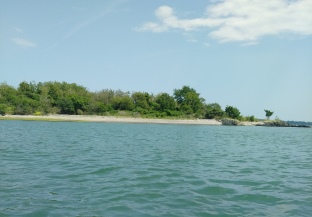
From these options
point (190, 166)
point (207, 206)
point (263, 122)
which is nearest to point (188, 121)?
point (263, 122)

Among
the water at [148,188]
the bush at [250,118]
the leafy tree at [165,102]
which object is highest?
the leafy tree at [165,102]

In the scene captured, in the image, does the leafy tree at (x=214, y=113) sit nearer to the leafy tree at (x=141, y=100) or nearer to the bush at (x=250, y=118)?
the bush at (x=250, y=118)

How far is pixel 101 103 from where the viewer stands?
Result: 93.2 metres

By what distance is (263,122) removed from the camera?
106 m

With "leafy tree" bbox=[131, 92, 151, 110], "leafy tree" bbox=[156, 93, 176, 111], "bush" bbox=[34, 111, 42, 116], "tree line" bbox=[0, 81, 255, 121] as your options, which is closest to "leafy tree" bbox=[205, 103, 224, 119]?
"tree line" bbox=[0, 81, 255, 121]

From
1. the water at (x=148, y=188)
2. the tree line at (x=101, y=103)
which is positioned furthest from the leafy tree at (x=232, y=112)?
the water at (x=148, y=188)

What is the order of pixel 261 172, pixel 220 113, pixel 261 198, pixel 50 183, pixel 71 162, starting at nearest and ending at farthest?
1. pixel 261 198
2. pixel 50 183
3. pixel 261 172
4. pixel 71 162
5. pixel 220 113

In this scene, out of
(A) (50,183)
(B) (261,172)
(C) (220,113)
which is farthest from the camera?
(C) (220,113)

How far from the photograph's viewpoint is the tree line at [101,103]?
85.8 meters

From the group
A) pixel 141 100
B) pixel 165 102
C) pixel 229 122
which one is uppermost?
pixel 141 100

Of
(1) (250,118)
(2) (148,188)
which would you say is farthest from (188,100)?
(2) (148,188)

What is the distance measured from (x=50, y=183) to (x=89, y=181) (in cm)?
124

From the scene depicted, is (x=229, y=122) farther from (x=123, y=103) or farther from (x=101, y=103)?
(x=101, y=103)

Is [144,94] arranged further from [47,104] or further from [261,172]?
[261,172]
